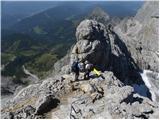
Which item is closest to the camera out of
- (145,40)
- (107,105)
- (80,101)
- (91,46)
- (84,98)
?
(107,105)

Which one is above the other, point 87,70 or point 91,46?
point 91,46

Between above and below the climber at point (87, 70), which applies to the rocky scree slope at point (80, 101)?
below

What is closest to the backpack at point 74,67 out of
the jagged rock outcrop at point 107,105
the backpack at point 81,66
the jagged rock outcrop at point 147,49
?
the backpack at point 81,66

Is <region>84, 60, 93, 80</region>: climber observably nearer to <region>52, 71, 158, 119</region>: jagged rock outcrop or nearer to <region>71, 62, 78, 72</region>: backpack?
<region>71, 62, 78, 72</region>: backpack

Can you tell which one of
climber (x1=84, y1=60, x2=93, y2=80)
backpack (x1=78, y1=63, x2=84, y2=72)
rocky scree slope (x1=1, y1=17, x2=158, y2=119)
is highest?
backpack (x1=78, y1=63, x2=84, y2=72)

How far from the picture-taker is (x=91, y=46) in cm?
4656

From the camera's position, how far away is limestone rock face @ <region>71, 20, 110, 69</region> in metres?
45.8

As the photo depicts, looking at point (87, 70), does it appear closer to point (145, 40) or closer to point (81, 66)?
point (81, 66)

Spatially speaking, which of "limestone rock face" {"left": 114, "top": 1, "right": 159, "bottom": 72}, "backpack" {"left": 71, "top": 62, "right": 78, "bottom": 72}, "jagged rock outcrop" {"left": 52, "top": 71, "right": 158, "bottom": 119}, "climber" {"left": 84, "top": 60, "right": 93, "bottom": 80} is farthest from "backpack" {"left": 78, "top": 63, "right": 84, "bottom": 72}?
"limestone rock face" {"left": 114, "top": 1, "right": 159, "bottom": 72}

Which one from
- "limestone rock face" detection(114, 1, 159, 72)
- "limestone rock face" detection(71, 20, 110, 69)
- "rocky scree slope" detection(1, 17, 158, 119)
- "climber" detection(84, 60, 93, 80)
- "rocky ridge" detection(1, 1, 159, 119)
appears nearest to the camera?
"rocky scree slope" detection(1, 17, 158, 119)

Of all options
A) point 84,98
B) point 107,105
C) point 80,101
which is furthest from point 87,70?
point 107,105

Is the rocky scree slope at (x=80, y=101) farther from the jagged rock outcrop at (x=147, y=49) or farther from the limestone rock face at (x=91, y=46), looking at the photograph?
the jagged rock outcrop at (x=147, y=49)

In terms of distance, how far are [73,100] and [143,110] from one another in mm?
6933

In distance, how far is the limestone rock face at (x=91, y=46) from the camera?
45.8 m
